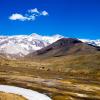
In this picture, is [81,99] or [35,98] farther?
[81,99]

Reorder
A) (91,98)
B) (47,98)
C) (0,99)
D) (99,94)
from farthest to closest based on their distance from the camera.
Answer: (99,94), (91,98), (47,98), (0,99)

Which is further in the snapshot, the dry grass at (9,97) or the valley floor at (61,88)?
the valley floor at (61,88)

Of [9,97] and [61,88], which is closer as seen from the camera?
[9,97]

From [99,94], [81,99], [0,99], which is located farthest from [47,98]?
[99,94]

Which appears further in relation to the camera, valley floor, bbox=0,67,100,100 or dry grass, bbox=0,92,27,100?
valley floor, bbox=0,67,100,100

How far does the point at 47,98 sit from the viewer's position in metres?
88.4

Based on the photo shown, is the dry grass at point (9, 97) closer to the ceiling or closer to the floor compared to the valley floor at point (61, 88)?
closer to the floor

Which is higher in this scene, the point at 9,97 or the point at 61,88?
the point at 61,88

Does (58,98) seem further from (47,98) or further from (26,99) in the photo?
(26,99)

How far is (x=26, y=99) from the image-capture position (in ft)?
269

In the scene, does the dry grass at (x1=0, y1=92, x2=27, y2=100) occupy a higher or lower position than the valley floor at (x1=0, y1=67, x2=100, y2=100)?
lower

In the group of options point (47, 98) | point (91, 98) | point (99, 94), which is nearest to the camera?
point (47, 98)

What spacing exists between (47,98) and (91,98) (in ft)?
49.8

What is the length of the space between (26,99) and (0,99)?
8.14 meters
